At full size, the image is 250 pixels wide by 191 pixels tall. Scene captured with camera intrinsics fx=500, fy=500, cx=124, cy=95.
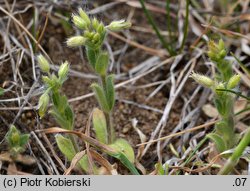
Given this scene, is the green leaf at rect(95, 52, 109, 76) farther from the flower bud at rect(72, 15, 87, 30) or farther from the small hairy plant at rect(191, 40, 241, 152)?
the small hairy plant at rect(191, 40, 241, 152)

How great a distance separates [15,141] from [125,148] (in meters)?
0.54

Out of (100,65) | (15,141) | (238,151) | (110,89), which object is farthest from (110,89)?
(238,151)

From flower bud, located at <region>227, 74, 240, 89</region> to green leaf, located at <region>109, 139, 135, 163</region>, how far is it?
578 millimetres

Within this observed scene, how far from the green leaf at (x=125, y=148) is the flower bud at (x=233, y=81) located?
0.58 meters

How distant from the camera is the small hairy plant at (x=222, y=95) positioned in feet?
7.68

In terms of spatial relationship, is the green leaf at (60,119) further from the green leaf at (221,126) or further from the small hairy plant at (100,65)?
the green leaf at (221,126)

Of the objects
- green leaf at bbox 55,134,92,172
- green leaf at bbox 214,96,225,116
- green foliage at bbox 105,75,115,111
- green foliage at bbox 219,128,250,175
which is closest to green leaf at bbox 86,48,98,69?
green foliage at bbox 105,75,115,111

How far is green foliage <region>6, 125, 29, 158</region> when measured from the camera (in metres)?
2.36

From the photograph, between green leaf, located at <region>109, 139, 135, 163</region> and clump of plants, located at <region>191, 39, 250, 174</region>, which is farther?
green leaf, located at <region>109, 139, 135, 163</region>

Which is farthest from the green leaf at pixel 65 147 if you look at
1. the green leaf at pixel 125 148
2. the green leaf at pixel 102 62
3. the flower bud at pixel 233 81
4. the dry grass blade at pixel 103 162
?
the flower bud at pixel 233 81

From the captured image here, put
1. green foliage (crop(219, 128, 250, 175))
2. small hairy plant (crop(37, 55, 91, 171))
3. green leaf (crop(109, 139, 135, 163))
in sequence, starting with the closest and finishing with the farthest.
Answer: green foliage (crop(219, 128, 250, 175)) < small hairy plant (crop(37, 55, 91, 171)) < green leaf (crop(109, 139, 135, 163))

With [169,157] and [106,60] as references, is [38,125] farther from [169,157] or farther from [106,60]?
[169,157]

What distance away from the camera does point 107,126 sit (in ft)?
8.49

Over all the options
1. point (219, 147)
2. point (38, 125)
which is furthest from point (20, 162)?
point (219, 147)
